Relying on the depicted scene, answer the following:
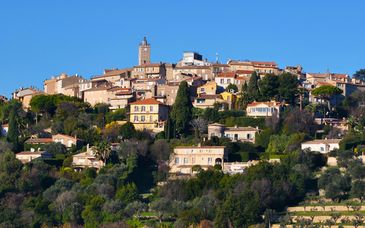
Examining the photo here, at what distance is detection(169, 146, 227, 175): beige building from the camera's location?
73688 mm

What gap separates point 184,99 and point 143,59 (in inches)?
1102

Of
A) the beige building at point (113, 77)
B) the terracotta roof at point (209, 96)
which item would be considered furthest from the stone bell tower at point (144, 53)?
the terracotta roof at point (209, 96)

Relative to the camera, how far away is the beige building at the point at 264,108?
80625 millimetres

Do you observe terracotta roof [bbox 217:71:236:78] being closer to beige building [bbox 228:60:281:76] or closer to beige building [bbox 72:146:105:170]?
beige building [bbox 228:60:281:76]

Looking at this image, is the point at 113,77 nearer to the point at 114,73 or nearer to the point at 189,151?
the point at 114,73

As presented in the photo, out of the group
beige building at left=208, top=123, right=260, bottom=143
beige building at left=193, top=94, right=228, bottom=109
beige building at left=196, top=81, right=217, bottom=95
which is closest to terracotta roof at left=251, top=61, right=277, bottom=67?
beige building at left=196, top=81, right=217, bottom=95

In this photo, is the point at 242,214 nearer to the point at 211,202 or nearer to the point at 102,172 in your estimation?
the point at 211,202

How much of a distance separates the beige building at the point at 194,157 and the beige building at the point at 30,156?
7710mm

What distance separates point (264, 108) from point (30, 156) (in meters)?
15.1

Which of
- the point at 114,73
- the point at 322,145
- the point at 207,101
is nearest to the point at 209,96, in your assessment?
the point at 207,101

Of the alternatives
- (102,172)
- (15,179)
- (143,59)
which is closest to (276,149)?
(102,172)

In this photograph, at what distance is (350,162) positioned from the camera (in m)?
68.6

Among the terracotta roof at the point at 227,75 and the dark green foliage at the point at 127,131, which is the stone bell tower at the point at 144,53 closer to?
the terracotta roof at the point at 227,75

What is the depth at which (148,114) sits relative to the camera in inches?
3273
